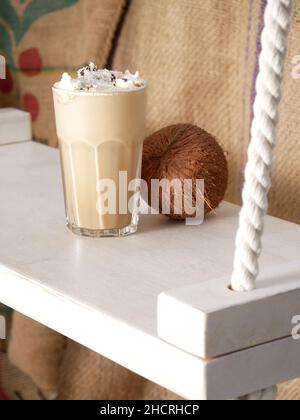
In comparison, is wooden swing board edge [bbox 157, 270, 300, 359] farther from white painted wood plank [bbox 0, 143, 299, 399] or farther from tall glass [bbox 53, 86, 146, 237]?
tall glass [bbox 53, 86, 146, 237]

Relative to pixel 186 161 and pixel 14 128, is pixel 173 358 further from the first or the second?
pixel 14 128

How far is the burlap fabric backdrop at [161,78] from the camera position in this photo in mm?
938

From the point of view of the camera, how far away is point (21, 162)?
105 centimetres

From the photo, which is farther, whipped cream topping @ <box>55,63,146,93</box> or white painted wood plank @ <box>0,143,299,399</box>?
whipped cream topping @ <box>55,63,146,93</box>

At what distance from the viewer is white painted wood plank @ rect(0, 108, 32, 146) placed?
1.13 m

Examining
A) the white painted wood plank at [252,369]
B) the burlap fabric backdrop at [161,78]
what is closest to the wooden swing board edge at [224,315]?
the white painted wood plank at [252,369]

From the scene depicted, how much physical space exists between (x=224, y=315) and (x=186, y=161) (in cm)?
26

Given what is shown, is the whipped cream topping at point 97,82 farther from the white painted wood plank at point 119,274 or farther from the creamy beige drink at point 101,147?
the white painted wood plank at point 119,274

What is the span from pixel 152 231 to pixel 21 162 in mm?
300

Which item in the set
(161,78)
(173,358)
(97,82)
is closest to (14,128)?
(161,78)

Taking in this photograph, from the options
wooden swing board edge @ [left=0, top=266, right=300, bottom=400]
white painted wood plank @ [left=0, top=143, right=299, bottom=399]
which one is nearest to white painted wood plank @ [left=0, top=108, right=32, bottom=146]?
white painted wood plank @ [left=0, top=143, right=299, bottom=399]

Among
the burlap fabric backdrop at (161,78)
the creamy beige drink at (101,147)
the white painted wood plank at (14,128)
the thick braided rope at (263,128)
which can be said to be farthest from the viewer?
the white painted wood plank at (14,128)

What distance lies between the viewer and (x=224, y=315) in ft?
1.83

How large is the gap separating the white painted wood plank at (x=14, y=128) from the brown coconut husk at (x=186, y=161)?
1.15 feet
